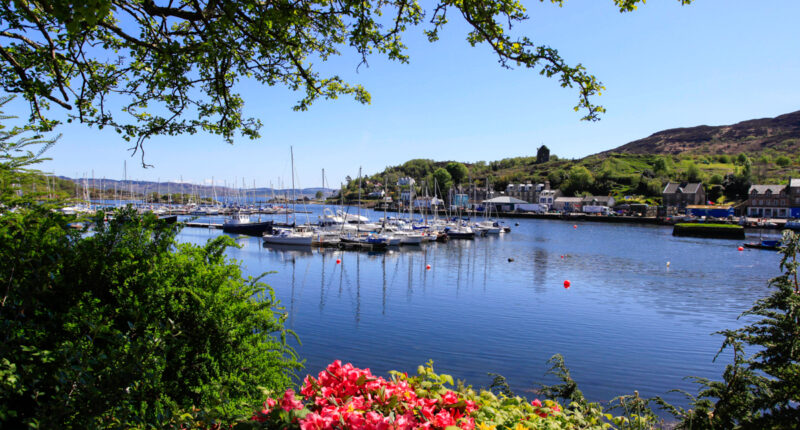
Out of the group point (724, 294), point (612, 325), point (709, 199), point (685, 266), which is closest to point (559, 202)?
point (709, 199)

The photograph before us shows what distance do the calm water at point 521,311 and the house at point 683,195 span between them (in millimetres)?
76976

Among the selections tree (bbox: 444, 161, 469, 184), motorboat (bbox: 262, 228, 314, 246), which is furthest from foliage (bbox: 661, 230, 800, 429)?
tree (bbox: 444, 161, 469, 184)

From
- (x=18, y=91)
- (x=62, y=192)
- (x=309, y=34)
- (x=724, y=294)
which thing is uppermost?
(x=309, y=34)

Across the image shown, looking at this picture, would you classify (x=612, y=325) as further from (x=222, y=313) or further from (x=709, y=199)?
(x=709, y=199)

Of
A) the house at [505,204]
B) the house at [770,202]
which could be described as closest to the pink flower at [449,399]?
the house at [770,202]

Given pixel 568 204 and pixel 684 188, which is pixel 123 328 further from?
pixel 568 204

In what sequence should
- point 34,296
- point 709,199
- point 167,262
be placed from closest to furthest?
point 34,296 → point 167,262 → point 709,199

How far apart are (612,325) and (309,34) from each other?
1877cm

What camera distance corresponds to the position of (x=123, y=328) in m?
3.32

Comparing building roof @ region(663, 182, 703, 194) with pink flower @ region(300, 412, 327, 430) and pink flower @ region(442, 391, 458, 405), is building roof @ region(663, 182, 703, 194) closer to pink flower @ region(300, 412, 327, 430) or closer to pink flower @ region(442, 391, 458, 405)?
pink flower @ region(442, 391, 458, 405)

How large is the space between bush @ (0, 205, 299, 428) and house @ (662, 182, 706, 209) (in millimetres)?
130666

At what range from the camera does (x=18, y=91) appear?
5637 mm

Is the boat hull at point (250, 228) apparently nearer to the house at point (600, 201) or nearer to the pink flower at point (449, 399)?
the pink flower at point (449, 399)

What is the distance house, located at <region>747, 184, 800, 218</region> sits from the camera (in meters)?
91.4
